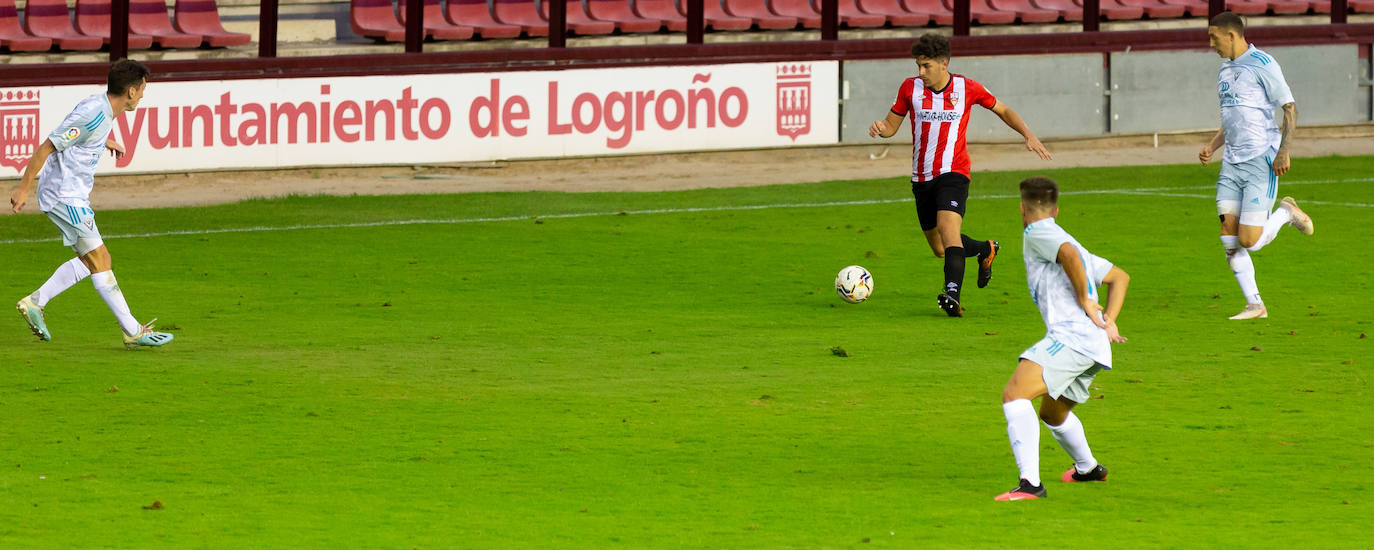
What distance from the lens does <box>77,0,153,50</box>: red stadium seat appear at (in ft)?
75.7

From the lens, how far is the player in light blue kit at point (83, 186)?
37.3 feet

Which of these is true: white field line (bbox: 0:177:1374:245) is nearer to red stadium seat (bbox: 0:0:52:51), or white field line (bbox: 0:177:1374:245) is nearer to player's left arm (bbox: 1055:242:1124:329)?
red stadium seat (bbox: 0:0:52:51)

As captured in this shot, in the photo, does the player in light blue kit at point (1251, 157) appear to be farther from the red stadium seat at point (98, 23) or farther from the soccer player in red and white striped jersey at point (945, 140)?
the red stadium seat at point (98, 23)

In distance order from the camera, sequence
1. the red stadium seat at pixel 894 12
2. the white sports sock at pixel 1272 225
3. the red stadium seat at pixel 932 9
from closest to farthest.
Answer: the white sports sock at pixel 1272 225, the red stadium seat at pixel 932 9, the red stadium seat at pixel 894 12

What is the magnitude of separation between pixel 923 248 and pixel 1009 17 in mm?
14468

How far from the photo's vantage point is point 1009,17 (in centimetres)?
3047

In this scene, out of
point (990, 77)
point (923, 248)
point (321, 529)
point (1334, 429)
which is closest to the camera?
point (321, 529)

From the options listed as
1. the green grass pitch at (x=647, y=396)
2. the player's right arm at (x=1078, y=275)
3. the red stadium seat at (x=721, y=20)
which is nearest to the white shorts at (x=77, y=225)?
the green grass pitch at (x=647, y=396)

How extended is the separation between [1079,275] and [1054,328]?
266 mm

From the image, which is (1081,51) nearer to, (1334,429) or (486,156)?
(486,156)

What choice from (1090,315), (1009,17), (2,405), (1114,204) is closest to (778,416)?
(1090,315)

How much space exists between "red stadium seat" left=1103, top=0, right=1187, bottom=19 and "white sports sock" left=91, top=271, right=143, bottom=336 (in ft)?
76.1

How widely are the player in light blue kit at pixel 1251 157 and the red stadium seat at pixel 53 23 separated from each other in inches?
578

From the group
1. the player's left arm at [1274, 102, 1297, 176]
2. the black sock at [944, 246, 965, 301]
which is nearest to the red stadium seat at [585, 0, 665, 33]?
the black sock at [944, 246, 965, 301]
